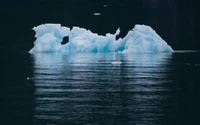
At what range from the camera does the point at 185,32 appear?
3866 inches

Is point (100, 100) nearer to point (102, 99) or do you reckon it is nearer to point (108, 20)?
point (102, 99)

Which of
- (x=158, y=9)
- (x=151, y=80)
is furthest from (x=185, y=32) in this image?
(x=151, y=80)

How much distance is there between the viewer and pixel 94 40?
69375 mm

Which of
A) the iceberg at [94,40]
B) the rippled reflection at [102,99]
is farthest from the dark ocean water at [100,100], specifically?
the iceberg at [94,40]

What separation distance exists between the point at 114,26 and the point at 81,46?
2445cm

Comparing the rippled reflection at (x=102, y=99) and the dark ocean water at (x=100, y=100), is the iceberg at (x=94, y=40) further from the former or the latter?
the rippled reflection at (x=102, y=99)

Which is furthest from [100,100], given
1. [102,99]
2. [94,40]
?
[94,40]

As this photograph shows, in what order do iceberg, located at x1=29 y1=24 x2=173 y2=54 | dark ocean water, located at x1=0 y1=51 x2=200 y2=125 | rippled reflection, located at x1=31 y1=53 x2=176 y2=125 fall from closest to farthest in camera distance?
dark ocean water, located at x1=0 y1=51 x2=200 y2=125 → rippled reflection, located at x1=31 y1=53 x2=176 y2=125 → iceberg, located at x1=29 y1=24 x2=173 y2=54

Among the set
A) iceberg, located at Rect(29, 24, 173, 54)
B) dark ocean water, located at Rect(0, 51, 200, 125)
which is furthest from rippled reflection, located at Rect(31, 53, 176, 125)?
iceberg, located at Rect(29, 24, 173, 54)

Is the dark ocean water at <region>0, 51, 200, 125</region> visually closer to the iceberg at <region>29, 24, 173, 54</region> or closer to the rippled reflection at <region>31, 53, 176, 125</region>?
the rippled reflection at <region>31, 53, 176, 125</region>

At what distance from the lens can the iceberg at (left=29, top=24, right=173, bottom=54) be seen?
6525cm

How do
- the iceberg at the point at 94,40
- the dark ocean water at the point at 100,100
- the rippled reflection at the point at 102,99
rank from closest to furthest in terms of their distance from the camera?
the dark ocean water at the point at 100,100
the rippled reflection at the point at 102,99
the iceberg at the point at 94,40

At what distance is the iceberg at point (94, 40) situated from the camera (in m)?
65.2

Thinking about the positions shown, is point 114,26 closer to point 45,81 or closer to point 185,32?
point 185,32
